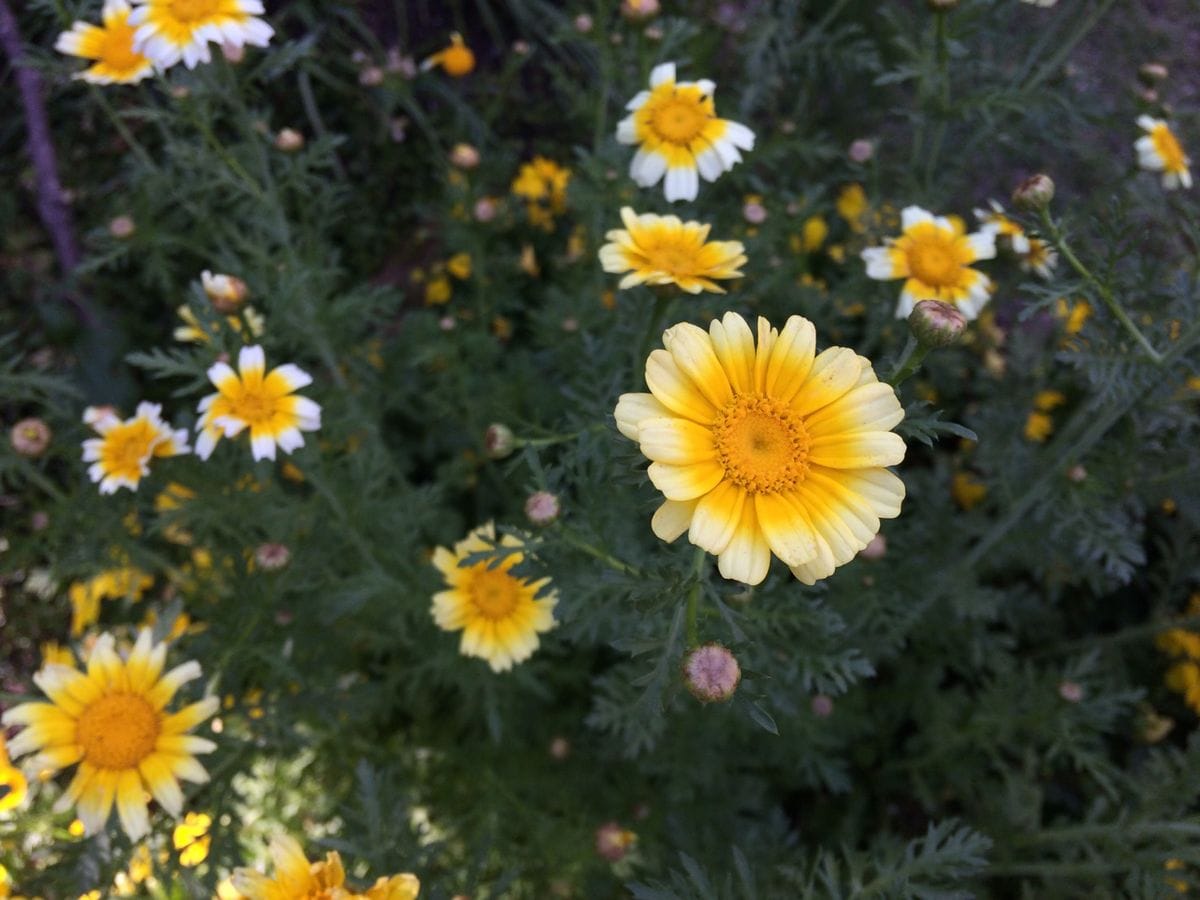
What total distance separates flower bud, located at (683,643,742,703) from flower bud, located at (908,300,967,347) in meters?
0.60

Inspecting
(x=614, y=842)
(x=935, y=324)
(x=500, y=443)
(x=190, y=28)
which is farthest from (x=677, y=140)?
(x=614, y=842)

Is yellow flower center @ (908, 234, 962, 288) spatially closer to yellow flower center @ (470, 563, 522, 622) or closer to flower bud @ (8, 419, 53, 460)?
yellow flower center @ (470, 563, 522, 622)

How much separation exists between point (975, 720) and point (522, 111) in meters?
3.47

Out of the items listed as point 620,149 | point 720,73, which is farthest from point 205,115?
point 720,73

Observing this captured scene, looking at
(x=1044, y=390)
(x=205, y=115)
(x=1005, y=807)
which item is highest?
(x=1044, y=390)

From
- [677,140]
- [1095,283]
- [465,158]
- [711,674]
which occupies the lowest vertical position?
[711,674]

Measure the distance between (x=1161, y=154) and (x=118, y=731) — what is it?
10.1 ft

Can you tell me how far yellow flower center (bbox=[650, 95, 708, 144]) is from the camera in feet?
7.03

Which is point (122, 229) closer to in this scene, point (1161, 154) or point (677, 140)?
point (677, 140)

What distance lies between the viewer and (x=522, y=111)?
4.39 m

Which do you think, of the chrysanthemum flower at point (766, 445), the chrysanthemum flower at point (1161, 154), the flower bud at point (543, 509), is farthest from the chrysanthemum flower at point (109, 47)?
the chrysanthemum flower at point (1161, 154)

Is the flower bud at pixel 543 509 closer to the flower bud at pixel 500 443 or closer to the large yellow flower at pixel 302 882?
the flower bud at pixel 500 443

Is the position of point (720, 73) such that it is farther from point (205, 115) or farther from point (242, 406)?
point (242, 406)

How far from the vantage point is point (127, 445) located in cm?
223
